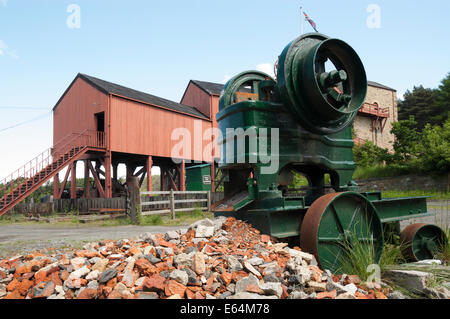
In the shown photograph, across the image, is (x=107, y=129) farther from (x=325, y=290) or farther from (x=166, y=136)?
(x=325, y=290)

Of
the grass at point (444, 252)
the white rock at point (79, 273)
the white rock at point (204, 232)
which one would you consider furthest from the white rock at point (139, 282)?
the grass at point (444, 252)

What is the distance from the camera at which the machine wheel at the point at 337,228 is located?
12.0ft

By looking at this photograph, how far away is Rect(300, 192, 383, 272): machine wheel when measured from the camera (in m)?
3.66

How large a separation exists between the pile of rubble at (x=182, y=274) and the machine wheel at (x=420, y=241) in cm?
232

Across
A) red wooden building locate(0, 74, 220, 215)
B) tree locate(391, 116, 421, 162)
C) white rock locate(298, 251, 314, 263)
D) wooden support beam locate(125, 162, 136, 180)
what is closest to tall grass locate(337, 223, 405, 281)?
white rock locate(298, 251, 314, 263)

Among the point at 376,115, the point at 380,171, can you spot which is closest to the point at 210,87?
the point at 380,171

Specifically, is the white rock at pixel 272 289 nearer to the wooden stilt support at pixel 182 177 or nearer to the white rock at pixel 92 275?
the white rock at pixel 92 275

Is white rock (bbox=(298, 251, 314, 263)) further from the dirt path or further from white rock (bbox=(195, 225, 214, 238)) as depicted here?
the dirt path

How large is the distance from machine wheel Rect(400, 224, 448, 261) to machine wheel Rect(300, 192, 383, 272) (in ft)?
4.58

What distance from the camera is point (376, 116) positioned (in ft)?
107

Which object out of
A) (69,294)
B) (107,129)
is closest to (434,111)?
(107,129)
